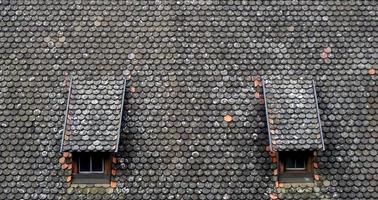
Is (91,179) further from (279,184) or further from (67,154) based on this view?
(279,184)

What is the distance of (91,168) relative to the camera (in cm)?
1592

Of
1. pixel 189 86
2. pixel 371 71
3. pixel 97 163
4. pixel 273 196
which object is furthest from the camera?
pixel 371 71

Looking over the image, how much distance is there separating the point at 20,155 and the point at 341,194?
766 cm

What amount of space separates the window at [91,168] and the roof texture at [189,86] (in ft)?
0.91

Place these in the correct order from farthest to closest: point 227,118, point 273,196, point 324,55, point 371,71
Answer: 1. point 324,55
2. point 371,71
3. point 227,118
4. point 273,196

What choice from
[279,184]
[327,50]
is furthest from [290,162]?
[327,50]

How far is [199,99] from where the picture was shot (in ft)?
54.2

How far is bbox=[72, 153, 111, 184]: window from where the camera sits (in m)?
15.7

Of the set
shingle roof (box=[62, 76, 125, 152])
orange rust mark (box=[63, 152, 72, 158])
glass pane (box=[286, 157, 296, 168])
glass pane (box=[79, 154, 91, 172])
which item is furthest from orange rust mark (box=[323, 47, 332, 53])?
orange rust mark (box=[63, 152, 72, 158])

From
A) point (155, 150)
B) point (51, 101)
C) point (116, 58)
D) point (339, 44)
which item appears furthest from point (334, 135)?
point (51, 101)

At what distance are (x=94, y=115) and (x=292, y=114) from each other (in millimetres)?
4717

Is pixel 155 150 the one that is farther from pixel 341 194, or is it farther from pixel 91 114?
pixel 341 194

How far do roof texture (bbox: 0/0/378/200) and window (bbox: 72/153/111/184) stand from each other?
278 mm

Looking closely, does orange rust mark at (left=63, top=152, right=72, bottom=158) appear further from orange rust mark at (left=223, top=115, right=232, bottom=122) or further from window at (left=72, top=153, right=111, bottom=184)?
orange rust mark at (left=223, top=115, right=232, bottom=122)
